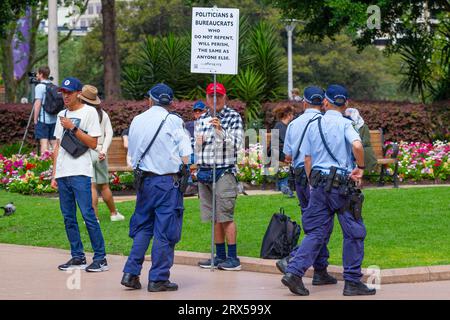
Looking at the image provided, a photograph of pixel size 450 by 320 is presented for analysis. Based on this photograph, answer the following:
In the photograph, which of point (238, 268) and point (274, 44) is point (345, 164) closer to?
point (238, 268)

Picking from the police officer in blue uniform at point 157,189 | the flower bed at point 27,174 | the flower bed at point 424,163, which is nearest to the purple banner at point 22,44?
the flower bed at point 27,174

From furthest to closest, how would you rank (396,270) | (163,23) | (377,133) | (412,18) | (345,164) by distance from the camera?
(163,23)
(412,18)
(377,133)
(396,270)
(345,164)

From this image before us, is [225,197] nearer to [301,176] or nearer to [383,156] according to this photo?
[301,176]

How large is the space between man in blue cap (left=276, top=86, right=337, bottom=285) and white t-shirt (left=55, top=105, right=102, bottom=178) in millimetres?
1932

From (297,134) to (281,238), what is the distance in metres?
1.33

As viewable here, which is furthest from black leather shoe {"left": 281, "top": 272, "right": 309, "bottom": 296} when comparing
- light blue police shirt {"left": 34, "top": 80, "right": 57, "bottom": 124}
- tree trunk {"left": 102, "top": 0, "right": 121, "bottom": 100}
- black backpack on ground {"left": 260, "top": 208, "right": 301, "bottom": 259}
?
tree trunk {"left": 102, "top": 0, "right": 121, "bottom": 100}

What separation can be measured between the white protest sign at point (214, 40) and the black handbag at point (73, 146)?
55.9 inches

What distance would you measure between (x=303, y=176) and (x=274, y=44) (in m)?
18.2

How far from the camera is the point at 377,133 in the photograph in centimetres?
2105

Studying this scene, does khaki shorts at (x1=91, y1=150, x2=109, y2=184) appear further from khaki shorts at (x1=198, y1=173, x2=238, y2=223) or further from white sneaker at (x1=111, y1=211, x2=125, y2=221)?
khaki shorts at (x1=198, y1=173, x2=238, y2=223)

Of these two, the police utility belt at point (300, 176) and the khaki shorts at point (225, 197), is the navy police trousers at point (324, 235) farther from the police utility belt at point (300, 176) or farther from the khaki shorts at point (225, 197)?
the khaki shorts at point (225, 197)

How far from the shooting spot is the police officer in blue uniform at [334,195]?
1002 centimetres

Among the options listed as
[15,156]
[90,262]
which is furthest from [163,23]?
[90,262]

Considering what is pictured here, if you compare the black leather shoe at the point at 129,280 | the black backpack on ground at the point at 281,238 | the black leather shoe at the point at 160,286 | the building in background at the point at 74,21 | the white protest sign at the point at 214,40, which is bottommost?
the black leather shoe at the point at 160,286
